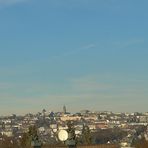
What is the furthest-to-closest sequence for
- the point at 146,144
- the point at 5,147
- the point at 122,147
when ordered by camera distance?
the point at 146,144 → the point at 5,147 → the point at 122,147

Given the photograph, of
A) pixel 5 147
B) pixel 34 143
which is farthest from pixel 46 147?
pixel 5 147

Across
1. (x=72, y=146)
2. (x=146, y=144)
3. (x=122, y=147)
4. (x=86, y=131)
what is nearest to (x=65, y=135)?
(x=72, y=146)

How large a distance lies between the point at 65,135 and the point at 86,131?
52093 millimetres

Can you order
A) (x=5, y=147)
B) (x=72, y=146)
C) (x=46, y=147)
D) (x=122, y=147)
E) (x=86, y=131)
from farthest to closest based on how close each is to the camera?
1. (x=86, y=131)
2. (x=5, y=147)
3. (x=122, y=147)
4. (x=46, y=147)
5. (x=72, y=146)

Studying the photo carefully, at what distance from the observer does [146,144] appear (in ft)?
321

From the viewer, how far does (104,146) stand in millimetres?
37719

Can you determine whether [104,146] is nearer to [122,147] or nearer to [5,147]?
[122,147]

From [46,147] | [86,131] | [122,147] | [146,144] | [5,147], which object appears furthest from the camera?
[146,144]

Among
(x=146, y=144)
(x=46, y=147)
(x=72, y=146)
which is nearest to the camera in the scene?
(x=72, y=146)

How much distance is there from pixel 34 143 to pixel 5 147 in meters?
46.1

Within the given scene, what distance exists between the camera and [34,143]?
31.1m

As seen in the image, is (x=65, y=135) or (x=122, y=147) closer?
(x=65, y=135)

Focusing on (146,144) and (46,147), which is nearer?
(46,147)

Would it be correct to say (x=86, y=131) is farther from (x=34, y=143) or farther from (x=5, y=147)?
(x=34, y=143)
